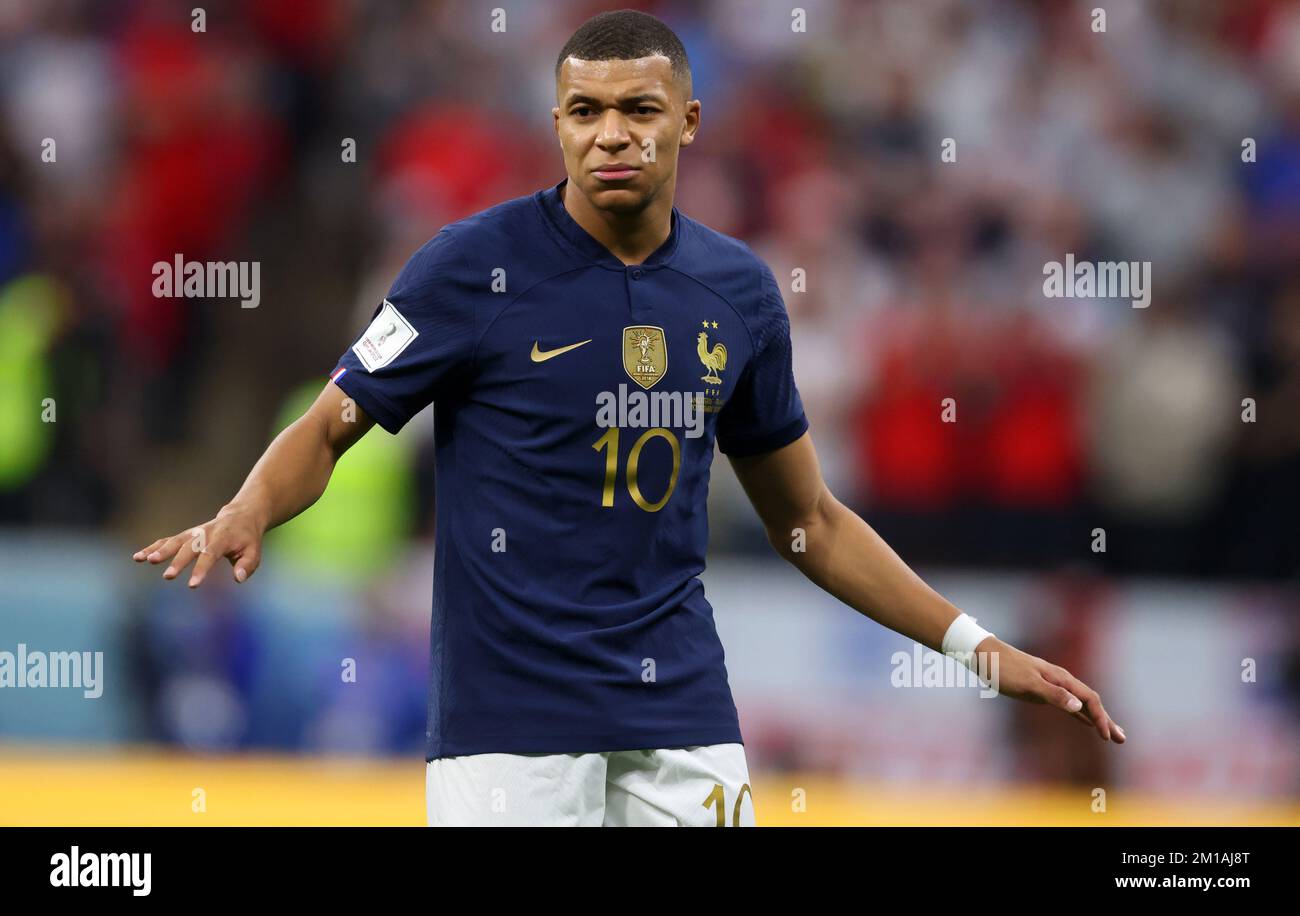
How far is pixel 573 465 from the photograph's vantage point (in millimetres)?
3662

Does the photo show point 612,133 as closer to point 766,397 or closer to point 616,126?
point 616,126

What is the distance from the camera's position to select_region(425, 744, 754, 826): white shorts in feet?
11.8

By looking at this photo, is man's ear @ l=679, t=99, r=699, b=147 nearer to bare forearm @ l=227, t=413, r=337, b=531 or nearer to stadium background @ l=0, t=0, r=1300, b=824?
bare forearm @ l=227, t=413, r=337, b=531

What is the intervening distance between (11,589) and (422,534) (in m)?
1.72

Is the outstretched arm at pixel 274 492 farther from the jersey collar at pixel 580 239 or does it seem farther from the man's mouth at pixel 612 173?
the man's mouth at pixel 612 173

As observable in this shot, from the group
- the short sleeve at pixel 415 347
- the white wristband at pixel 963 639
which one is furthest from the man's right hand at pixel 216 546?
the white wristband at pixel 963 639

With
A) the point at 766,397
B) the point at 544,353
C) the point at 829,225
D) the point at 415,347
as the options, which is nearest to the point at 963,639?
the point at 766,397

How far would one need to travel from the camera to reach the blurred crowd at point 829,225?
8359 millimetres

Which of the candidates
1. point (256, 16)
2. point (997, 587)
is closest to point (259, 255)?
point (256, 16)

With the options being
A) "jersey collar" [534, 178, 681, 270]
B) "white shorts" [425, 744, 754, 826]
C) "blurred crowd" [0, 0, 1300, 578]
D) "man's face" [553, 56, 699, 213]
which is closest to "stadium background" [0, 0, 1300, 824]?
"blurred crowd" [0, 0, 1300, 578]

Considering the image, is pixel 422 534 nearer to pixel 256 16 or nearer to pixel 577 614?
pixel 256 16

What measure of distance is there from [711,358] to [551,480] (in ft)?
1.44

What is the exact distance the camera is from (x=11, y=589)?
8.15 m

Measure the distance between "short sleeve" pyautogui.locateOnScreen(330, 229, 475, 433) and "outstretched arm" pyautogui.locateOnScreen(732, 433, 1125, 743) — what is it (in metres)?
0.77
